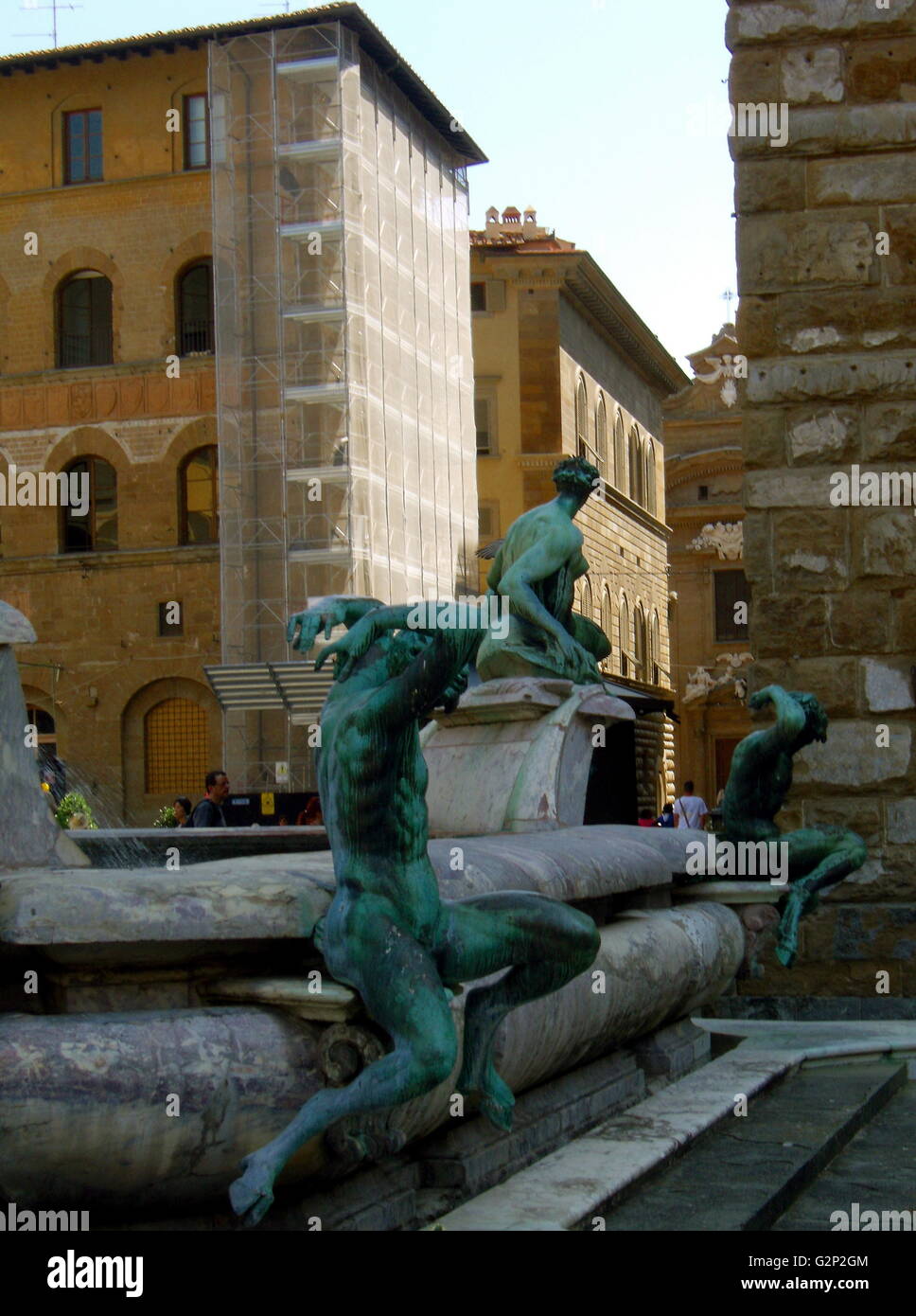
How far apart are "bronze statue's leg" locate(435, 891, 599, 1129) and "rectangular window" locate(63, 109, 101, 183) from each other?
35386mm

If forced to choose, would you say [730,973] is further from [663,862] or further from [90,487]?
[90,487]

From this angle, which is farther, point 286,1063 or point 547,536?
point 547,536

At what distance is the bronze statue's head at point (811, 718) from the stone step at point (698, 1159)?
5.39ft

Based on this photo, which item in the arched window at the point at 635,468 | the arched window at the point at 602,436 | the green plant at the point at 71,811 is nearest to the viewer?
the green plant at the point at 71,811

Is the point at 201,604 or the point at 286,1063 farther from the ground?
the point at 201,604

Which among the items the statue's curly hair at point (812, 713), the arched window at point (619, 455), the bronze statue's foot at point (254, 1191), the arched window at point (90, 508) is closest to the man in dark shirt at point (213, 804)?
the statue's curly hair at point (812, 713)

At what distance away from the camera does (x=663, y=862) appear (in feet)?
20.4

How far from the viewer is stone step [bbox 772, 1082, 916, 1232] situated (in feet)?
14.4

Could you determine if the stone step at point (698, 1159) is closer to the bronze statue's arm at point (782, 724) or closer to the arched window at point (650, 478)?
the bronze statue's arm at point (782, 724)

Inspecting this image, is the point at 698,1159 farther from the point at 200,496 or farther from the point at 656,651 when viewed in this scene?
the point at 656,651

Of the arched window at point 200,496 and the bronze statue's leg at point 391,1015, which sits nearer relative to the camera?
the bronze statue's leg at point 391,1015

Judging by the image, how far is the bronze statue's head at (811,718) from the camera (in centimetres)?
752

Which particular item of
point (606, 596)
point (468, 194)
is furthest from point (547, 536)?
point (606, 596)

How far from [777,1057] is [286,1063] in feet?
10.5
